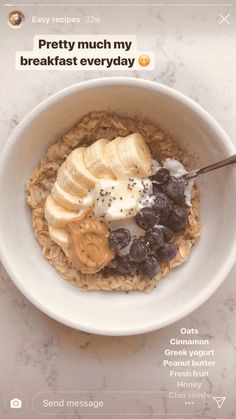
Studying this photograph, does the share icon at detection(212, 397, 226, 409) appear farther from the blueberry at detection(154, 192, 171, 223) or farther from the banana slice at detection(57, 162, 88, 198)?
the banana slice at detection(57, 162, 88, 198)

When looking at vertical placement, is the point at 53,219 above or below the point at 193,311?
above

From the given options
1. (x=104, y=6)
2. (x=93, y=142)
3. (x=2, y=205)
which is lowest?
(x=2, y=205)

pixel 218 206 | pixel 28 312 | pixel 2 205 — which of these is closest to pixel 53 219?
pixel 2 205

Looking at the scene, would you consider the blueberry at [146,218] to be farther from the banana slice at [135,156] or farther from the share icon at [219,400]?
the share icon at [219,400]

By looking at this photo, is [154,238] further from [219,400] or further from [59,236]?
[219,400]

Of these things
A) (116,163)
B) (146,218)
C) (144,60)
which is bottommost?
(146,218)

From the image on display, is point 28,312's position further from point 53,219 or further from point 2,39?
point 2,39

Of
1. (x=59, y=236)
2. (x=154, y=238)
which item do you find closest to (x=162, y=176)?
(x=154, y=238)
